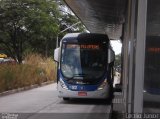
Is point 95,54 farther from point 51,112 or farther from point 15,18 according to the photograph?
point 15,18

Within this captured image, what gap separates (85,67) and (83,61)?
0.92 feet

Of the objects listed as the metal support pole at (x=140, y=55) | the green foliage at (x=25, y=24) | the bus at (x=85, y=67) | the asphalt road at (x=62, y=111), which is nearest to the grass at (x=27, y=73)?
the green foliage at (x=25, y=24)

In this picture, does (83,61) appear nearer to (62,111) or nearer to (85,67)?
(85,67)

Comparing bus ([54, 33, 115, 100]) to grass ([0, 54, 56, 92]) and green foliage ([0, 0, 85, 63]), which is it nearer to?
grass ([0, 54, 56, 92])

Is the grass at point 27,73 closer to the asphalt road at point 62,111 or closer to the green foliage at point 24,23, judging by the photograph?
the green foliage at point 24,23

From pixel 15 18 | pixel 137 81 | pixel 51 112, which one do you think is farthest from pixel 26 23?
pixel 137 81

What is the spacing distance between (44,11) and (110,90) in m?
22.3

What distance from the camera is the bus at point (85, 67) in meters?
19.1

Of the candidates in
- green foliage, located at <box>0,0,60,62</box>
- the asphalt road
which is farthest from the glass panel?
green foliage, located at <box>0,0,60,62</box>

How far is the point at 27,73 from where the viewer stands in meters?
30.1

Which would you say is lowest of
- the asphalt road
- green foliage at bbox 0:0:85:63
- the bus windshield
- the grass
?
the asphalt road

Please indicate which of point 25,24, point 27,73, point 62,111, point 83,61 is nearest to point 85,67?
point 83,61

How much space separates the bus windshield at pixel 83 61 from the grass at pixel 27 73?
5.64 metres

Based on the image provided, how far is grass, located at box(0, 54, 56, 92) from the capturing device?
25.1 meters
